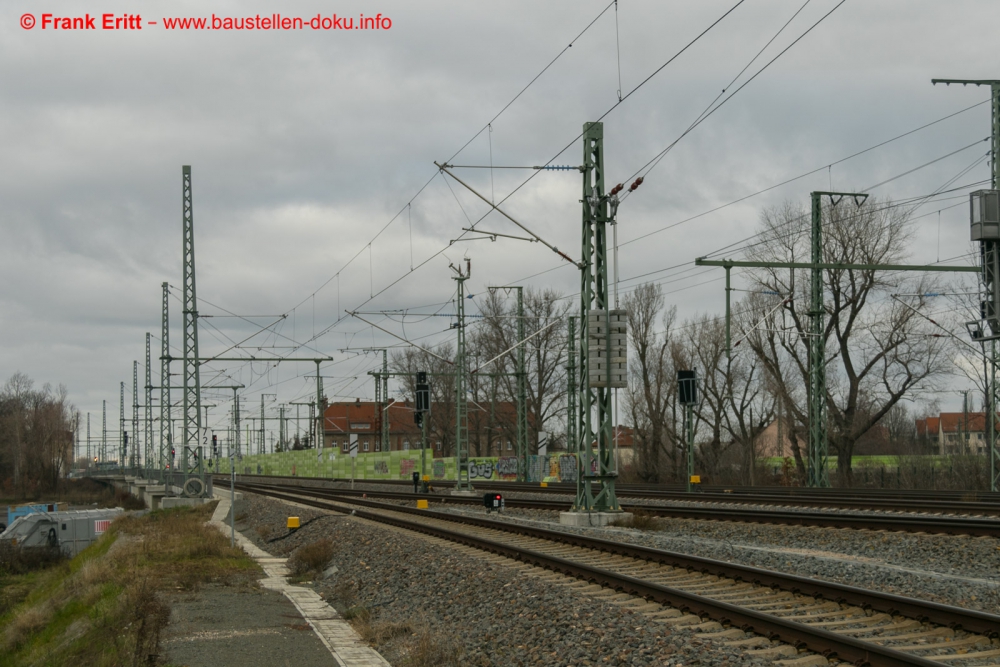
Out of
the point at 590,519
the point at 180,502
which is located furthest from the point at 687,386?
the point at 180,502

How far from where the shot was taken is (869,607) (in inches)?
415

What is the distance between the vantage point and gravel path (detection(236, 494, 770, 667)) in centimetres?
955

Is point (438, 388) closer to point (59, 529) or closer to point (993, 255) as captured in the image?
point (59, 529)

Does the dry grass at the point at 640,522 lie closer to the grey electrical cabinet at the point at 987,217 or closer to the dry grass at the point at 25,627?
the dry grass at the point at 25,627

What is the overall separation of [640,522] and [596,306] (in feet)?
16.8

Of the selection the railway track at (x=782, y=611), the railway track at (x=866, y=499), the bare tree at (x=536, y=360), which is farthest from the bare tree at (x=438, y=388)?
the railway track at (x=782, y=611)

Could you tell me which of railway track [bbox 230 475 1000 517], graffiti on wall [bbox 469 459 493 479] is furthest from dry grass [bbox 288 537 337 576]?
graffiti on wall [bbox 469 459 493 479]

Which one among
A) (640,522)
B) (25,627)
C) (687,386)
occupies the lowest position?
(25,627)

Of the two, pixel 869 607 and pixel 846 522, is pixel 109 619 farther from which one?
pixel 846 522

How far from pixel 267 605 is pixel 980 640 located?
32.6 feet

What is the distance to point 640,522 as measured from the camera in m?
22.2

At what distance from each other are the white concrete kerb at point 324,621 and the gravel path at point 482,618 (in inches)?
9.1

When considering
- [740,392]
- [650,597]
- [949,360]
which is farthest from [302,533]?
[740,392]

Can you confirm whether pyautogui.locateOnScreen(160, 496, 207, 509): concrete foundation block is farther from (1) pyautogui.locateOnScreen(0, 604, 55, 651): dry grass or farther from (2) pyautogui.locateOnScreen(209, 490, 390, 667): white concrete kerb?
(2) pyautogui.locateOnScreen(209, 490, 390, 667): white concrete kerb
